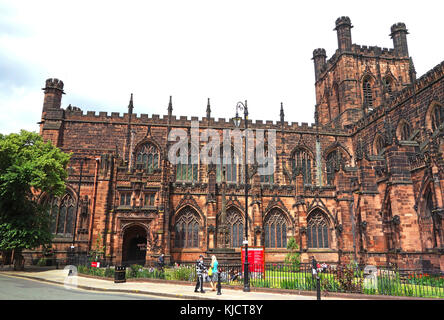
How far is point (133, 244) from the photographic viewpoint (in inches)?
1149

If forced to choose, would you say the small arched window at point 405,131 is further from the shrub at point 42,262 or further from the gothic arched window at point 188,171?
the shrub at point 42,262

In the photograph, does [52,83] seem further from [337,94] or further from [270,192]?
[337,94]

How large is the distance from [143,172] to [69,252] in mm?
8815

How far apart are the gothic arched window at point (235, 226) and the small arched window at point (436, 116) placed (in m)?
19.0

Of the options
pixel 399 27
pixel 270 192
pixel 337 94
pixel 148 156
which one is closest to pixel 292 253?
pixel 270 192

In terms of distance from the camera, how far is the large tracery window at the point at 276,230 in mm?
30562

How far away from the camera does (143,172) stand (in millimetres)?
29328

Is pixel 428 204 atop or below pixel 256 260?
atop

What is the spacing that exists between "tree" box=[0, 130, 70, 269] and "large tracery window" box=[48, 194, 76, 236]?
3.76 m

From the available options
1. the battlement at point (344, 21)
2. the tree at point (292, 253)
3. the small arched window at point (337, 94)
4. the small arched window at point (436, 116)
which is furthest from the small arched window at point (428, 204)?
the battlement at point (344, 21)

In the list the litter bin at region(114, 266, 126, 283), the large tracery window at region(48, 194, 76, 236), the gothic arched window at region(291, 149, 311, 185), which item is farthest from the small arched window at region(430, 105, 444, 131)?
the large tracery window at region(48, 194, 76, 236)

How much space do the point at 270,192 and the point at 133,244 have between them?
536 inches

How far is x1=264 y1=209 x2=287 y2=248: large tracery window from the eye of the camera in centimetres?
3056

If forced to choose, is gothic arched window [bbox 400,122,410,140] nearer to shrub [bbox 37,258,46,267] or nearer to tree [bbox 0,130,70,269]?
tree [bbox 0,130,70,269]
